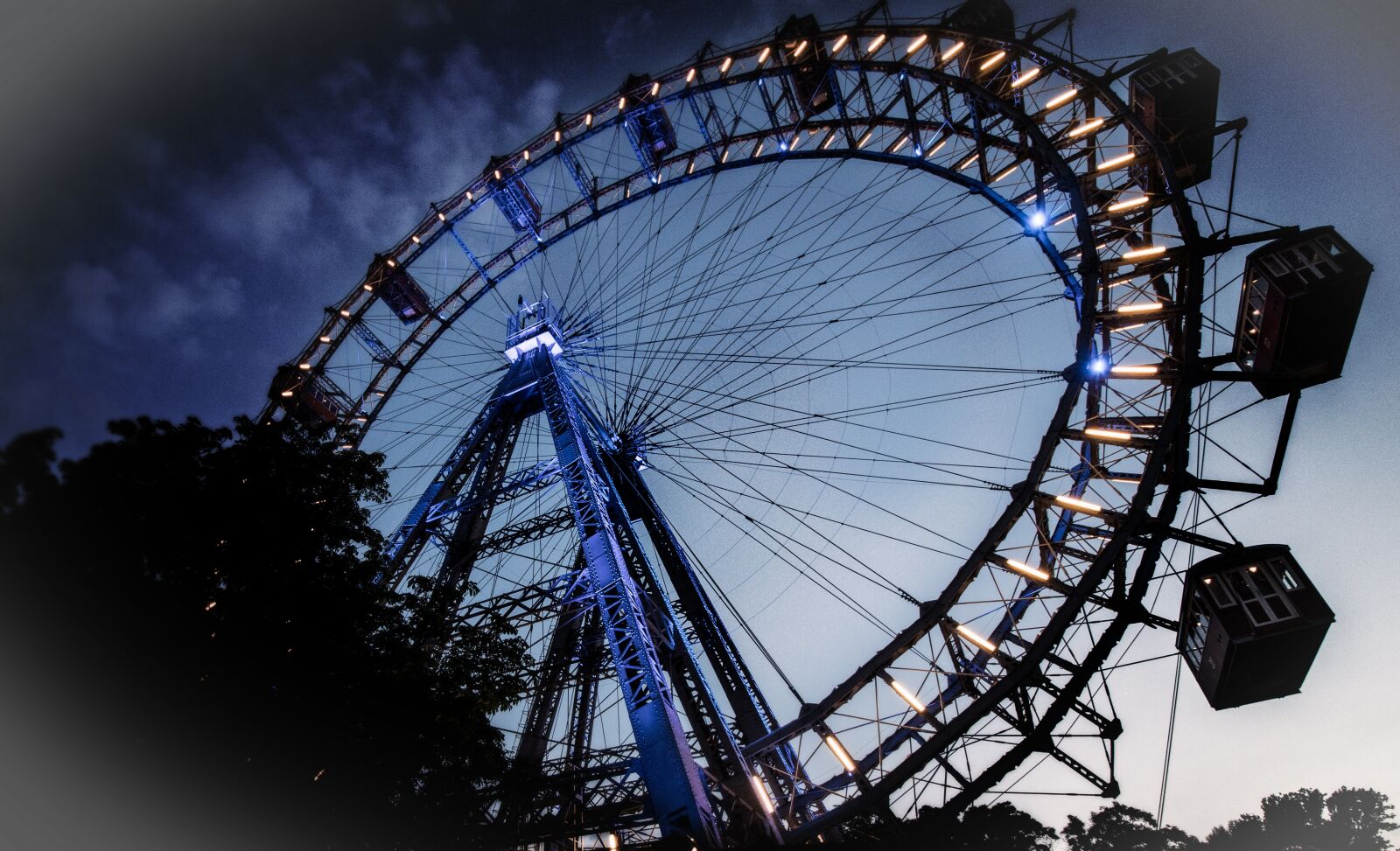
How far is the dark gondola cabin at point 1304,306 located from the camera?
33.2 ft

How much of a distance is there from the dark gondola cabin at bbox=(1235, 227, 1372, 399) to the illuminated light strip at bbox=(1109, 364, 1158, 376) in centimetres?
147

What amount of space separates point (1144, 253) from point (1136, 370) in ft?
7.94

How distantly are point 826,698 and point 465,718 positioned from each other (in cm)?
612

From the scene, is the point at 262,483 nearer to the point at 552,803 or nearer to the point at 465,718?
the point at 465,718

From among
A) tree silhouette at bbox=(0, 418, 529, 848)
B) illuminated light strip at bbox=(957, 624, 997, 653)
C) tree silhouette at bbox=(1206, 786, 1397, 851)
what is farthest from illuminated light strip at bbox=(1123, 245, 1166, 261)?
tree silhouette at bbox=(1206, 786, 1397, 851)

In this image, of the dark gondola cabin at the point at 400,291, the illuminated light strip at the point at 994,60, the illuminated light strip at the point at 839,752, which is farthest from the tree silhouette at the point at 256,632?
the illuminated light strip at the point at 994,60

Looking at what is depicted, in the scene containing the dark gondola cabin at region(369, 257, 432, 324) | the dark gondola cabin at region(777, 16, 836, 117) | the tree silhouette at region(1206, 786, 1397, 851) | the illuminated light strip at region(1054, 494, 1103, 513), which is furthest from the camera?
the tree silhouette at region(1206, 786, 1397, 851)

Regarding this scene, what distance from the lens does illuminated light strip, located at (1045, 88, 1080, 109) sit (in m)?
14.1

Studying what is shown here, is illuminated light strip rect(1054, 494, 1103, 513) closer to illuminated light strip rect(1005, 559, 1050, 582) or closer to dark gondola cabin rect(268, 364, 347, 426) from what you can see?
Result: illuminated light strip rect(1005, 559, 1050, 582)

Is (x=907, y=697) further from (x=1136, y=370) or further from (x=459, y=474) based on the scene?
(x=459, y=474)

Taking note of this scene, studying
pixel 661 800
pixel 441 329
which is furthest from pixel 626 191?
pixel 661 800

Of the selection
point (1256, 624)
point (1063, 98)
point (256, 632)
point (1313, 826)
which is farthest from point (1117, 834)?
point (256, 632)

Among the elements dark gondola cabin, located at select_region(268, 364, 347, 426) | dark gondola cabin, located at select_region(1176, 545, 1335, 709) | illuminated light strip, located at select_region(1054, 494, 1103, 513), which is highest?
dark gondola cabin, located at select_region(268, 364, 347, 426)

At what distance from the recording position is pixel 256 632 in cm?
755
